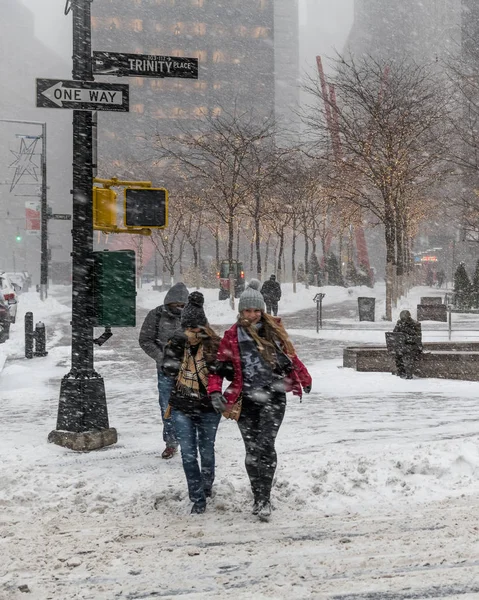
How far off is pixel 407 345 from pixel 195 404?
8.04 metres

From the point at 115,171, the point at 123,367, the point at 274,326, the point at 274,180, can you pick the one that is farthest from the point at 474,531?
the point at 115,171

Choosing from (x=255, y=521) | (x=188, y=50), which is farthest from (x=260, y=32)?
(x=255, y=521)

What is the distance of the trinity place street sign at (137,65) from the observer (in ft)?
25.2

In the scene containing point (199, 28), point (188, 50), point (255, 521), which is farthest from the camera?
point (199, 28)

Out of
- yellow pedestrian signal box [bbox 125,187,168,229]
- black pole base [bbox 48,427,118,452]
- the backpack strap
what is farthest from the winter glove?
yellow pedestrian signal box [bbox 125,187,168,229]

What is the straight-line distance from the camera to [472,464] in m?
6.72

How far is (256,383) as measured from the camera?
561 cm

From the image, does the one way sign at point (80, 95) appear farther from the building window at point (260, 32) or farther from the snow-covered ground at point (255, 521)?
the building window at point (260, 32)

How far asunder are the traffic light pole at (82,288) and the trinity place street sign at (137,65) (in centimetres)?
16

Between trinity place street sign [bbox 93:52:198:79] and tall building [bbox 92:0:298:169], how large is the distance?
4833 inches

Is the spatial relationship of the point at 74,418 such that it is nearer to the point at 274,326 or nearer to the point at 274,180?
the point at 274,326

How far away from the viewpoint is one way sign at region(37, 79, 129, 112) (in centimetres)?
746

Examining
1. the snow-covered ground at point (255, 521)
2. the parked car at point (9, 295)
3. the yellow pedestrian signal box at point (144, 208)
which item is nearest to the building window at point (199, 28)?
the parked car at point (9, 295)

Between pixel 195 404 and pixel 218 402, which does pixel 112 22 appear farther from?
pixel 218 402
